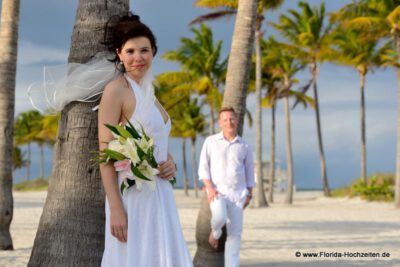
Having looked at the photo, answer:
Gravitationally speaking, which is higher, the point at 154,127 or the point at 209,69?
the point at 209,69

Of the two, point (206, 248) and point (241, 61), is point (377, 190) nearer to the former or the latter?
point (241, 61)

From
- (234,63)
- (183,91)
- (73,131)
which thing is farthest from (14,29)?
(183,91)

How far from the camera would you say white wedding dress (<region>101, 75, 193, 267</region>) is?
3008 mm

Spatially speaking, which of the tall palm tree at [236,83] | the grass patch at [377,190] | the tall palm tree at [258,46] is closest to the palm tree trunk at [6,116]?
the tall palm tree at [236,83]

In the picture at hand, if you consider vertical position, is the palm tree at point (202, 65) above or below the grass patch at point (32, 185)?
above

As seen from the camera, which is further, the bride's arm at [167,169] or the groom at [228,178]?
the groom at [228,178]

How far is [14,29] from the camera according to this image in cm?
1052

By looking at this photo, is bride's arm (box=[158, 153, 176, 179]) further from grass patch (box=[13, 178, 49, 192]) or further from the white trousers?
grass patch (box=[13, 178, 49, 192])

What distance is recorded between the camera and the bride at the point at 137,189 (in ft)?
9.86

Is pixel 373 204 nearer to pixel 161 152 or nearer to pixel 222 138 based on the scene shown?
pixel 222 138

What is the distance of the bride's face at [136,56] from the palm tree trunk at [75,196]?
860 millimetres

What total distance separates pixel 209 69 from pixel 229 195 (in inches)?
1264

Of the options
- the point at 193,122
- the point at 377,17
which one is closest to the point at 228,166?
the point at 377,17

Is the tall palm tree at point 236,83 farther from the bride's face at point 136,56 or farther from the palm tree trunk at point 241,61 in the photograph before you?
the bride's face at point 136,56
